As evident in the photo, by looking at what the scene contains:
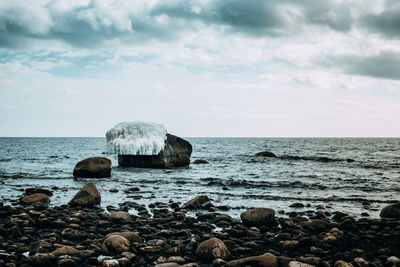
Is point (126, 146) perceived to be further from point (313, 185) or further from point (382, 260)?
point (382, 260)

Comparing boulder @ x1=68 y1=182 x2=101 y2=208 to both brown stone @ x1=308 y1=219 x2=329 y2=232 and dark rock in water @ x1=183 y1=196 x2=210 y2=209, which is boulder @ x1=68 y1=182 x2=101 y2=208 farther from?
brown stone @ x1=308 y1=219 x2=329 y2=232

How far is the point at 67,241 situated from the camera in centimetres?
604

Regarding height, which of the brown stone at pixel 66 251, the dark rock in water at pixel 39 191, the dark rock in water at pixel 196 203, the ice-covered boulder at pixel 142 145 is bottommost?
the dark rock in water at pixel 39 191

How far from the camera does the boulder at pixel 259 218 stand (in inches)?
297

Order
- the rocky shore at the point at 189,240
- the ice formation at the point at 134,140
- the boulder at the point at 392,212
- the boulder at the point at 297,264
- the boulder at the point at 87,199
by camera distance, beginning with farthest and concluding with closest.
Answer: the ice formation at the point at 134,140
the boulder at the point at 87,199
the boulder at the point at 392,212
the rocky shore at the point at 189,240
the boulder at the point at 297,264

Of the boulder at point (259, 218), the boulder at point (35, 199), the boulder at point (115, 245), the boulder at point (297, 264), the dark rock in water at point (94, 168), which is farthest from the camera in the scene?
the dark rock in water at point (94, 168)

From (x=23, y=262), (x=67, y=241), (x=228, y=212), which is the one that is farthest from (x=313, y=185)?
(x=23, y=262)

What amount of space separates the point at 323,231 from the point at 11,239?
6.50m

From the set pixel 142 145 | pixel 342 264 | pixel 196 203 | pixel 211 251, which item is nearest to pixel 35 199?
pixel 196 203

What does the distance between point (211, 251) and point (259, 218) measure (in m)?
2.52

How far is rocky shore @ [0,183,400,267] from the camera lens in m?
5.10

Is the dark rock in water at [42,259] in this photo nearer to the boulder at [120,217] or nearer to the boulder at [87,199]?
the boulder at [120,217]

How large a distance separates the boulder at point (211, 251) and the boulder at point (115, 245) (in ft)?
4.21

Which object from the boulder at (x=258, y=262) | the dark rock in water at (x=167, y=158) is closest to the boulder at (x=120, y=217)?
the boulder at (x=258, y=262)
